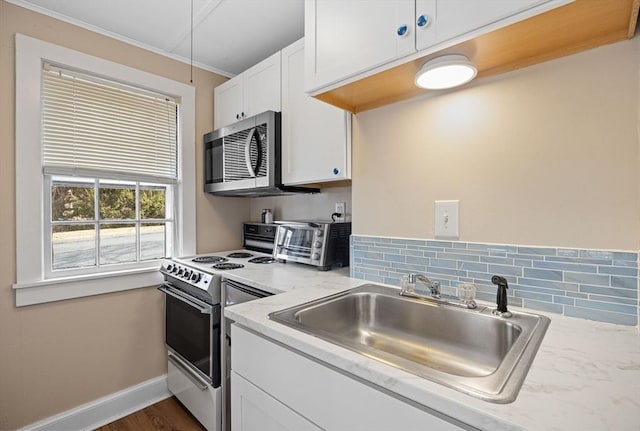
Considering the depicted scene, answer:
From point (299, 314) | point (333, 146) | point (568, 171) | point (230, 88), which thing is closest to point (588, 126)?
point (568, 171)

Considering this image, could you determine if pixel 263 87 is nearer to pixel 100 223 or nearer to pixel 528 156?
pixel 100 223

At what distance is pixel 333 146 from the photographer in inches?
61.8

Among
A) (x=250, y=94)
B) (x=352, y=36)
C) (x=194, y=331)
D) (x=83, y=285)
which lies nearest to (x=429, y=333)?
(x=352, y=36)

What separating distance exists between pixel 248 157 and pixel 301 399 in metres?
1.45

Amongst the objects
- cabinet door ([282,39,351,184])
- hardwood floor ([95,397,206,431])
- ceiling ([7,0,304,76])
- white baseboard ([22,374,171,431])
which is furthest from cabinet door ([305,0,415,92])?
white baseboard ([22,374,171,431])

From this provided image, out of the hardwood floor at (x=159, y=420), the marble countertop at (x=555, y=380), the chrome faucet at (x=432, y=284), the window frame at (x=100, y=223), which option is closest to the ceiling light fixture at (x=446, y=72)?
the chrome faucet at (x=432, y=284)

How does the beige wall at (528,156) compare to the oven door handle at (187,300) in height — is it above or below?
above

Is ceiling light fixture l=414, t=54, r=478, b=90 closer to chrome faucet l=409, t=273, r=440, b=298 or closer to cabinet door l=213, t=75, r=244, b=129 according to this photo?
chrome faucet l=409, t=273, r=440, b=298

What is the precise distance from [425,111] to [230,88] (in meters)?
1.58

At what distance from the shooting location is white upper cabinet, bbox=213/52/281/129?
6.20 ft

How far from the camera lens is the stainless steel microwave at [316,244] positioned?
66.9 inches

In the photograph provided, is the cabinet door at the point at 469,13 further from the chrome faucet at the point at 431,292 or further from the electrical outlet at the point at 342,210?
the electrical outlet at the point at 342,210

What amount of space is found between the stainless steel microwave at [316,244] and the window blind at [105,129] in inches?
41.2

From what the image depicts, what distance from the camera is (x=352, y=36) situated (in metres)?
1.15
